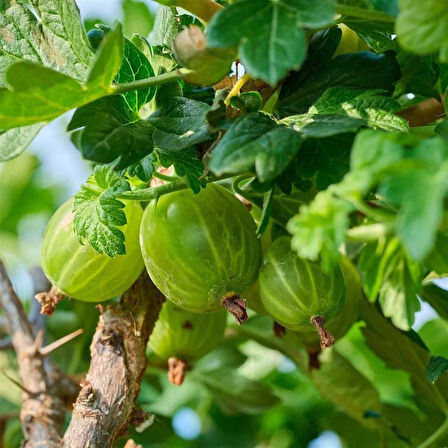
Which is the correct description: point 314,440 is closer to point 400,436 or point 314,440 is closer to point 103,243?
point 400,436

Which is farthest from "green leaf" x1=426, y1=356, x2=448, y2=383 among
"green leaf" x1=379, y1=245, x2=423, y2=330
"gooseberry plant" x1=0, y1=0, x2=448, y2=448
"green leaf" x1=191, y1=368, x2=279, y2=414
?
"green leaf" x1=191, y1=368, x2=279, y2=414

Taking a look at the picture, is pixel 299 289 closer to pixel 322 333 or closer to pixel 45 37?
pixel 322 333

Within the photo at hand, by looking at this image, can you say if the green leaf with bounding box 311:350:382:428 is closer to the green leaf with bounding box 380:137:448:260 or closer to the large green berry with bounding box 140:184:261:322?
the large green berry with bounding box 140:184:261:322

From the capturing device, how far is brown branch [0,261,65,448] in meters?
1.01

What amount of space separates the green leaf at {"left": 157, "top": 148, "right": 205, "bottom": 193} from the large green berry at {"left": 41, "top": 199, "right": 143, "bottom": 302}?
15 cm

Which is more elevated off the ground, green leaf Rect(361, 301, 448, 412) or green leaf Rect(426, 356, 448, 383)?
green leaf Rect(426, 356, 448, 383)

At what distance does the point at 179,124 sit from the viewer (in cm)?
68

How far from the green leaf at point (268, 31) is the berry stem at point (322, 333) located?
33 centimetres

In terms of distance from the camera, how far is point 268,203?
65 centimetres

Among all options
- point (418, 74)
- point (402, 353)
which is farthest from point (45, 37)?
point (402, 353)

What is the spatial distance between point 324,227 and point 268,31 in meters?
0.15

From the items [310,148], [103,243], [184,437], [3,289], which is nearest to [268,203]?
[310,148]

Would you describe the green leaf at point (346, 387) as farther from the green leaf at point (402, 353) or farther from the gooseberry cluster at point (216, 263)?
the gooseberry cluster at point (216, 263)

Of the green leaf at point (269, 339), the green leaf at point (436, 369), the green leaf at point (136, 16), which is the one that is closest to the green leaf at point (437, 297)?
the green leaf at point (436, 369)
